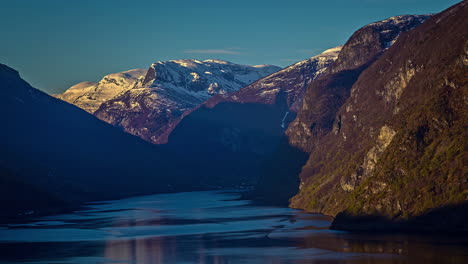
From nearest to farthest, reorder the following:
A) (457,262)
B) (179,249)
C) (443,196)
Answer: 1. (457,262)
2. (443,196)
3. (179,249)

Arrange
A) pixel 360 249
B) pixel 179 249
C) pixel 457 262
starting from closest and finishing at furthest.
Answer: pixel 457 262, pixel 360 249, pixel 179 249

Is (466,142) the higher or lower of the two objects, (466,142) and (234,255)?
the higher

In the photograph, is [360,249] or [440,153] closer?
[360,249]

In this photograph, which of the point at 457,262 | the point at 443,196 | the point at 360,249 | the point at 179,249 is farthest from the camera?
the point at 179,249

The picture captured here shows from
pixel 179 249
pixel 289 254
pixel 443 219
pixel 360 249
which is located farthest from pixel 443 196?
pixel 179 249

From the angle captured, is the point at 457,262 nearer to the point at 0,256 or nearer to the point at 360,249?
the point at 360,249

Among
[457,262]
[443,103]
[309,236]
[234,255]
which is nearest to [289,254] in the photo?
[234,255]

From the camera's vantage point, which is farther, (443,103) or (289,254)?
(443,103)

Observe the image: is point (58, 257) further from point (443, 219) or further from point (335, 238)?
point (443, 219)

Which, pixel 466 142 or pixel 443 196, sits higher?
pixel 466 142
